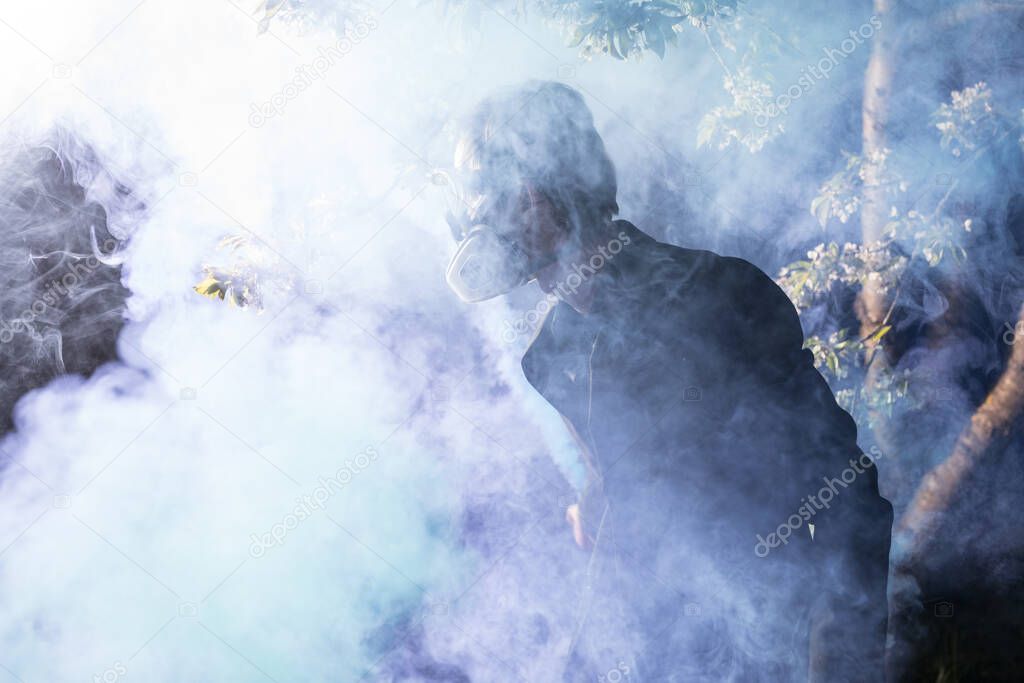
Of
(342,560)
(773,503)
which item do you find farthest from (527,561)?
(773,503)

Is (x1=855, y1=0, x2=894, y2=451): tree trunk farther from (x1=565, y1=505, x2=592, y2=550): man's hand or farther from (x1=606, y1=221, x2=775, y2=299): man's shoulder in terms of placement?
(x1=565, y1=505, x2=592, y2=550): man's hand

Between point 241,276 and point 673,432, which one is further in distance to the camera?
point 241,276

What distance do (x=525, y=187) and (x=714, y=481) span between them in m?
1.22

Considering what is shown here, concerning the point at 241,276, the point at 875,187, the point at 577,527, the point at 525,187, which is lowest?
the point at 577,527

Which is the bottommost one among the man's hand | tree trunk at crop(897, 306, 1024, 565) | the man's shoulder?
the man's hand

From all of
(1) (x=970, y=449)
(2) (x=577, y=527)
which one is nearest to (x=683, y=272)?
(2) (x=577, y=527)

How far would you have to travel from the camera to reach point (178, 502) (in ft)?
11.4

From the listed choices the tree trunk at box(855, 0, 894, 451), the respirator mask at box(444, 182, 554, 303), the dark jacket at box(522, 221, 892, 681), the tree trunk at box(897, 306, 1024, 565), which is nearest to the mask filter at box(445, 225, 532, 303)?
the respirator mask at box(444, 182, 554, 303)

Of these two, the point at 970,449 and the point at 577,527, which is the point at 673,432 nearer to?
the point at 577,527

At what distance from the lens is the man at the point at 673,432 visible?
11.0ft

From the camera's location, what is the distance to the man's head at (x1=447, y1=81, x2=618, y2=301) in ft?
11.1

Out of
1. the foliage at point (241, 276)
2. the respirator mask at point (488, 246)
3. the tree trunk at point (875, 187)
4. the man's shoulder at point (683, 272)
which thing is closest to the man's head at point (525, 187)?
Result: the respirator mask at point (488, 246)

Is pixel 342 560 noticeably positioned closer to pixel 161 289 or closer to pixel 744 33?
pixel 161 289

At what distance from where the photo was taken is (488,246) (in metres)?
3.41
